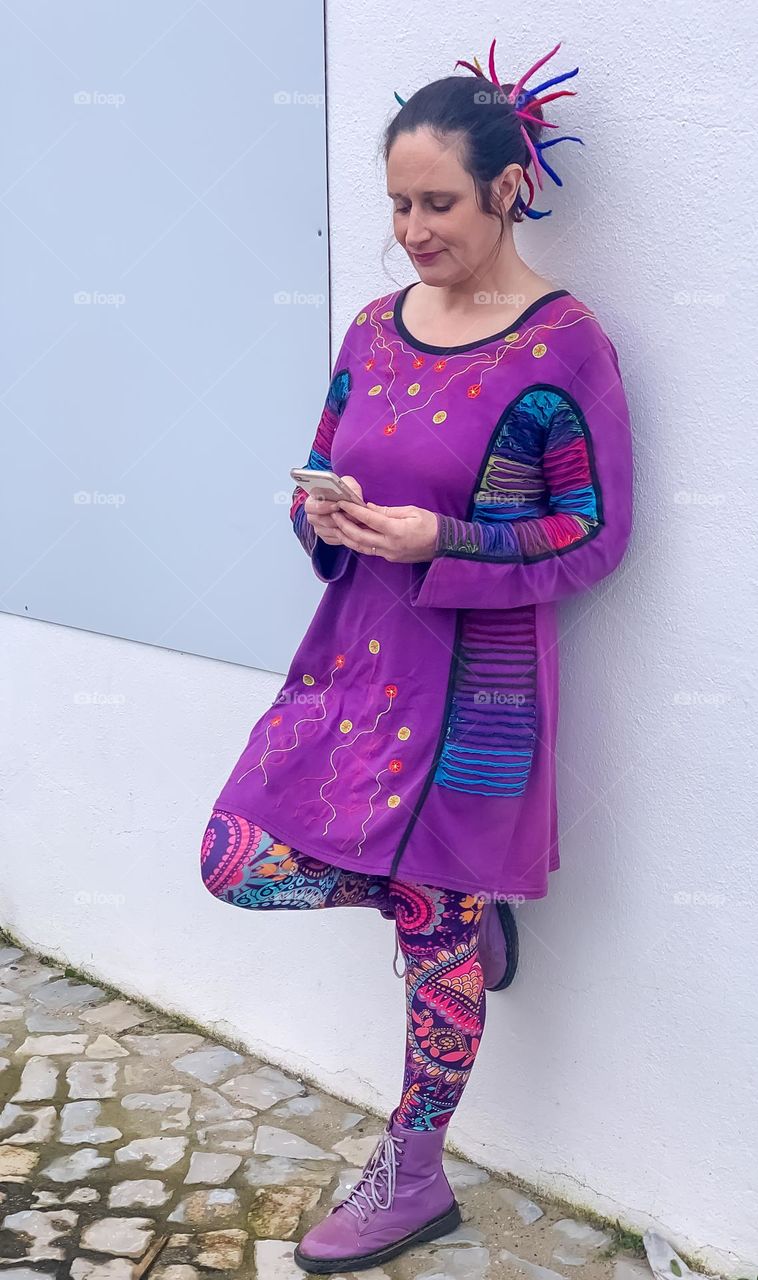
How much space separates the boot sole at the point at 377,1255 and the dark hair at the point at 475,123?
5.98ft

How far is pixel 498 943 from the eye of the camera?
2.52 meters

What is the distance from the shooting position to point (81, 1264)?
2.46 m

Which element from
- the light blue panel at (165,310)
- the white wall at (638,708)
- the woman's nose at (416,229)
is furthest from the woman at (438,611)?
the light blue panel at (165,310)

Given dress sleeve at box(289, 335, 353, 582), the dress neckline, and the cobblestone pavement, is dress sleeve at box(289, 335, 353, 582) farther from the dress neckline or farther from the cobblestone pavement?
the cobblestone pavement

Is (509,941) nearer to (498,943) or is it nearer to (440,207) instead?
(498,943)

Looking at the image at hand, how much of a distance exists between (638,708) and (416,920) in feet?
1.77

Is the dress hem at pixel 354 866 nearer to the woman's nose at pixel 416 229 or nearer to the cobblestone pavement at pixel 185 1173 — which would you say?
the cobblestone pavement at pixel 185 1173

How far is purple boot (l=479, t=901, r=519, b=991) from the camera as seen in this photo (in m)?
2.51

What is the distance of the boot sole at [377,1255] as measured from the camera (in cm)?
244

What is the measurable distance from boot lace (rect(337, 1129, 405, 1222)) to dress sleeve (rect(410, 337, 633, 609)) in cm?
107

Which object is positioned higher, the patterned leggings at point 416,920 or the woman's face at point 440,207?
the woman's face at point 440,207

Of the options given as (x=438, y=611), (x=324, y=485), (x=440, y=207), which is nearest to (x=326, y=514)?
(x=324, y=485)

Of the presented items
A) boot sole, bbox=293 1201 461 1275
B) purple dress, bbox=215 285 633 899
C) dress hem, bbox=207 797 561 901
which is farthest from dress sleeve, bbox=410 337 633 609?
boot sole, bbox=293 1201 461 1275

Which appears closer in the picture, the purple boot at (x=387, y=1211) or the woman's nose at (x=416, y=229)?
the woman's nose at (x=416, y=229)
